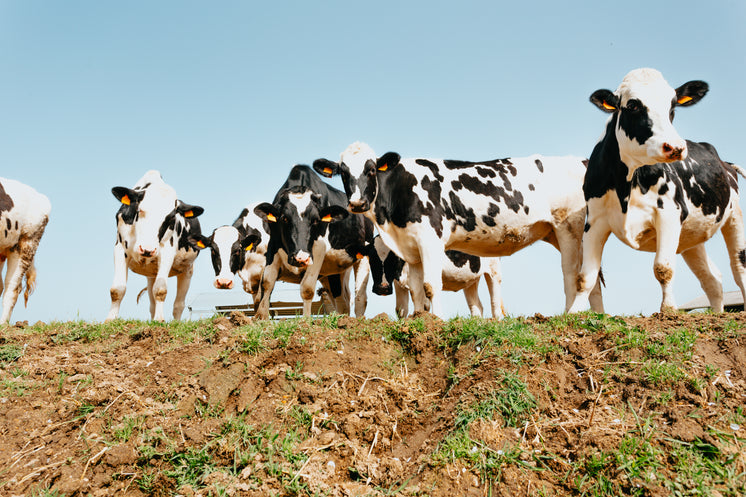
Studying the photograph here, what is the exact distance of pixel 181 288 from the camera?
13.3 meters

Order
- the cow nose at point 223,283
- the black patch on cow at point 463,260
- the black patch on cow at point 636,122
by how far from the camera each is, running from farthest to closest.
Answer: the black patch on cow at point 463,260 → the cow nose at point 223,283 → the black patch on cow at point 636,122

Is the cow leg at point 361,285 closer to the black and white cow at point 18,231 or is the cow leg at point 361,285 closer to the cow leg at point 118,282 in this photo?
the cow leg at point 118,282

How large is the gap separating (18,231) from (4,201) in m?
0.68

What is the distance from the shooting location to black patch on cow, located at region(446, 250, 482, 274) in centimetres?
1352

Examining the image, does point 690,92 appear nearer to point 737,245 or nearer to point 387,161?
point 737,245

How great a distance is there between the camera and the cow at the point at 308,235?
11.1 m

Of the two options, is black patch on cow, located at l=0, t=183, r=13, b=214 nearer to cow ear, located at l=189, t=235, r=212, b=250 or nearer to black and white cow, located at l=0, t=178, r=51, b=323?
black and white cow, located at l=0, t=178, r=51, b=323

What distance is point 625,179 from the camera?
7.47 metres

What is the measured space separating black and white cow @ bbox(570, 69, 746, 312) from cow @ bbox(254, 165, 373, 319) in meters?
5.07

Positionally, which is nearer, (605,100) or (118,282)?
Answer: (605,100)

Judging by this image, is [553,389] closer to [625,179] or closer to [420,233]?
[625,179]

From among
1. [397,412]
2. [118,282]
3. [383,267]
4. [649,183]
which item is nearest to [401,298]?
[383,267]

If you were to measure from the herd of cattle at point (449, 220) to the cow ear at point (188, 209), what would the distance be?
25mm

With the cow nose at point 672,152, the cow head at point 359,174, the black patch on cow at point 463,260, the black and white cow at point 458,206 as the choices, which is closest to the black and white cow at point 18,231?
Result: the black and white cow at point 458,206
